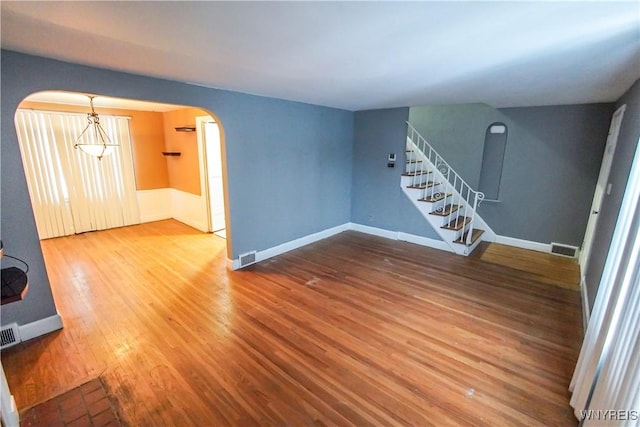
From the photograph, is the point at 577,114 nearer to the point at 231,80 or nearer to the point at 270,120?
the point at 270,120

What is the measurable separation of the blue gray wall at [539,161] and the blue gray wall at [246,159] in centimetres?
222

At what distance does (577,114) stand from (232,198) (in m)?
5.19

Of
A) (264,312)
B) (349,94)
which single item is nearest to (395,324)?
(264,312)

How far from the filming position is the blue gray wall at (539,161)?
4121 millimetres

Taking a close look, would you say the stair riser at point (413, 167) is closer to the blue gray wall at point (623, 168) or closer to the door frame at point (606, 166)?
the door frame at point (606, 166)

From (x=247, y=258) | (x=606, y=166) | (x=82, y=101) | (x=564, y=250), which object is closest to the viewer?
(x=606, y=166)

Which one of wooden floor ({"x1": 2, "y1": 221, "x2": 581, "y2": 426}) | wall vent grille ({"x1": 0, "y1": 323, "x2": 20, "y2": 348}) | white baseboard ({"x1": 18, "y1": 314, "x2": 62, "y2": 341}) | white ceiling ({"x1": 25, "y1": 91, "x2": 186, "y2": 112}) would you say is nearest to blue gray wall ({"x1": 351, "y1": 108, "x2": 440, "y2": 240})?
wooden floor ({"x1": 2, "y1": 221, "x2": 581, "y2": 426})

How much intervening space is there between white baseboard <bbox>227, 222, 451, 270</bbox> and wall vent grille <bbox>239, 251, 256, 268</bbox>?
0.06 meters

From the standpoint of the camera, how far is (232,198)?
372 centimetres

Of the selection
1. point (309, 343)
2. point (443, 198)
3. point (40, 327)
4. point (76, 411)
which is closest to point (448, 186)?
point (443, 198)

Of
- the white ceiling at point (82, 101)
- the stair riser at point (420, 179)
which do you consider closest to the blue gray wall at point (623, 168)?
the stair riser at point (420, 179)

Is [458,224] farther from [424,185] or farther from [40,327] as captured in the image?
[40,327]

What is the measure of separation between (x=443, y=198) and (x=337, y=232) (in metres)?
2.11

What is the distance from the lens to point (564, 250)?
4.45 metres
